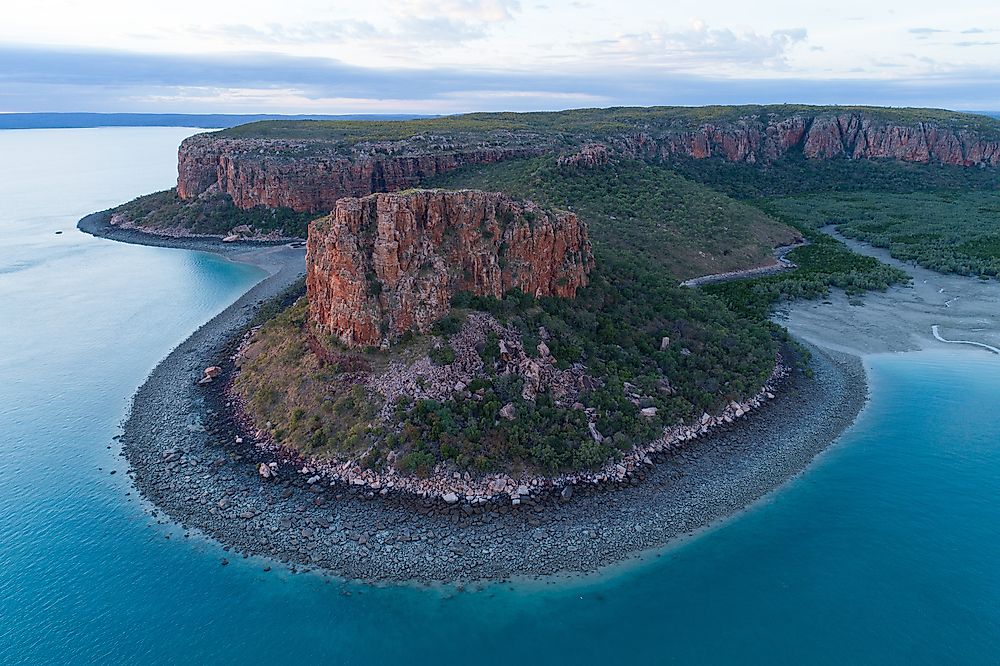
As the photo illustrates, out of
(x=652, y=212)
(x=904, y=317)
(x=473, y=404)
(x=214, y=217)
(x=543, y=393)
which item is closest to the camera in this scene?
(x=473, y=404)

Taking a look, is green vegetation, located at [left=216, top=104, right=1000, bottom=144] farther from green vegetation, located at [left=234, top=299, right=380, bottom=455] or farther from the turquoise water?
the turquoise water

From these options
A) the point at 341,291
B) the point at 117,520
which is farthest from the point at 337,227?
the point at 117,520

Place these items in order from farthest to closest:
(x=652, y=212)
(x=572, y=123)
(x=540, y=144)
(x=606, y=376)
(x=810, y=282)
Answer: (x=572, y=123) < (x=540, y=144) < (x=652, y=212) < (x=810, y=282) < (x=606, y=376)

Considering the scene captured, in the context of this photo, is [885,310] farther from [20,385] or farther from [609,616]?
[20,385]

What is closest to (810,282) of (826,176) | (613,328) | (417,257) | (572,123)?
(613,328)

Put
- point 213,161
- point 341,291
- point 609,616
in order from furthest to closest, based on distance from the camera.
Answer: point 213,161
point 341,291
point 609,616

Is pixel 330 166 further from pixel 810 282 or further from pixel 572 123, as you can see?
pixel 810 282

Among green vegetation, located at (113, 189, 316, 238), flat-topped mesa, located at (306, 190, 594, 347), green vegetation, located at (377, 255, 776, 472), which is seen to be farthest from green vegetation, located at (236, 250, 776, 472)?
green vegetation, located at (113, 189, 316, 238)

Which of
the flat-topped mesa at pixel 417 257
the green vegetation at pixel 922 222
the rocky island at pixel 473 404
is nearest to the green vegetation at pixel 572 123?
the green vegetation at pixel 922 222
